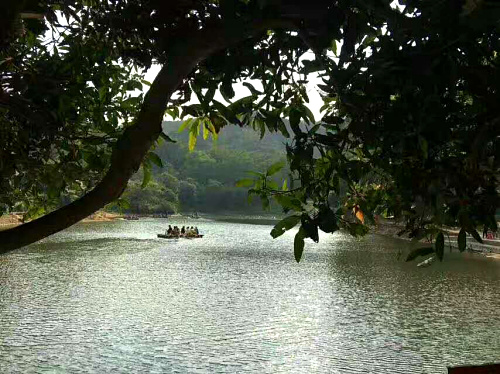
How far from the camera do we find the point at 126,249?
98.4ft

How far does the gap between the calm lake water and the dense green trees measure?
8.29 metres

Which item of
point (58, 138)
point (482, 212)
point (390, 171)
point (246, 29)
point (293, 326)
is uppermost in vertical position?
point (246, 29)

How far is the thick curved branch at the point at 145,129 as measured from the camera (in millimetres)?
1949

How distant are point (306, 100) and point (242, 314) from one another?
42.7 ft

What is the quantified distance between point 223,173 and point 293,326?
3724 inches

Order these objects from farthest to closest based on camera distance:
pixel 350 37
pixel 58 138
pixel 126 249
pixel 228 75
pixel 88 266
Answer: pixel 126 249
pixel 88 266
pixel 58 138
pixel 228 75
pixel 350 37

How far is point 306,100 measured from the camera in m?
2.57

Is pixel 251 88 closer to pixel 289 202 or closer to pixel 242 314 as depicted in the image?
pixel 289 202

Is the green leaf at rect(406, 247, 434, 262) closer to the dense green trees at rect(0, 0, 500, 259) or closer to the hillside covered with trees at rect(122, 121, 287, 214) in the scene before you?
the dense green trees at rect(0, 0, 500, 259)

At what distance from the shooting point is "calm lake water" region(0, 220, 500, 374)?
36.4 ft

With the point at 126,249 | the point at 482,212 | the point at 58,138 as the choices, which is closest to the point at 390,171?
the point at 482,212

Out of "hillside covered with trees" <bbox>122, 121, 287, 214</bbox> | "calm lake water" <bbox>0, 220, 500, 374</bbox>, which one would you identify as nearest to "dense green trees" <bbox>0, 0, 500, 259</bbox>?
"calm lake water" <bbox>0, 220, 500, 374</bbox>

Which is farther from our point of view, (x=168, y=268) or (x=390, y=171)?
(x=168, y=268)

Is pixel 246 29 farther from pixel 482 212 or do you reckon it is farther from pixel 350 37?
pixel 482 212
